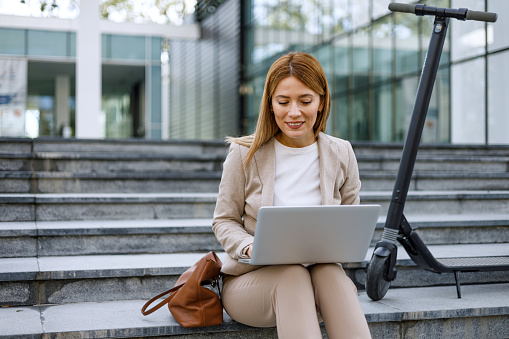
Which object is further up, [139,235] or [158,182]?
[158,182]

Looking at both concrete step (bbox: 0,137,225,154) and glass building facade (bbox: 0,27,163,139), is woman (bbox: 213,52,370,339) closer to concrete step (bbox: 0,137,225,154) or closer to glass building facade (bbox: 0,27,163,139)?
concrete step (bbox: 0,137,225,154)

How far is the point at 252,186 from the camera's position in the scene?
8.30 ft

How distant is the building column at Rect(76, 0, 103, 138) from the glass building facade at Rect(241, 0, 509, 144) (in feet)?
19.6

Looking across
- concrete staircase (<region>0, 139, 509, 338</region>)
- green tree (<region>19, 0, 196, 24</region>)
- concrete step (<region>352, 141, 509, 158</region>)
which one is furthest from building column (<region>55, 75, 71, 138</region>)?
concrete step (<region>352, 141, 509, 158</region>)

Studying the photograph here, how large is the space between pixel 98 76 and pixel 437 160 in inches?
338

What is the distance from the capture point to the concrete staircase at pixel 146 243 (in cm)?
283

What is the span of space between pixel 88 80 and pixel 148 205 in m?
8.91

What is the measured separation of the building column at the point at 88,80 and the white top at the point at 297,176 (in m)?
10.3

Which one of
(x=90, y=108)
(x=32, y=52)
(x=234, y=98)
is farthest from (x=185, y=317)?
(x=234, y=98)

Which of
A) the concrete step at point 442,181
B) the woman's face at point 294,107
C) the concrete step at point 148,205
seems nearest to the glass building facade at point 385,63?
the concrete step at point 442,181

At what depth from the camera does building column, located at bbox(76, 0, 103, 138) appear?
1195 centimetres

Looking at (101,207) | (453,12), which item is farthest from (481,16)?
(101,207)

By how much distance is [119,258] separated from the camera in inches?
137

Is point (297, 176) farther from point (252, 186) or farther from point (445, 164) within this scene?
point (445, 164)
